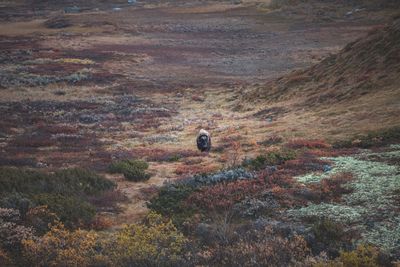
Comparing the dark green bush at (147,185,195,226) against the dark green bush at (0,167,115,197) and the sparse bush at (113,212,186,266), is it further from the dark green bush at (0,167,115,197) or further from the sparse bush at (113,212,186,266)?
the dark green bush at (0,167,115,197)

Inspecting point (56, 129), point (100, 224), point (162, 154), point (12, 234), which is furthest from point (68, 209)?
point (56, 129)

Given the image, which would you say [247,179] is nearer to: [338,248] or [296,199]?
[296,199]

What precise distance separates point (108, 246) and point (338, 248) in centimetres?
552

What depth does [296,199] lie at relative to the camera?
44.5 feet

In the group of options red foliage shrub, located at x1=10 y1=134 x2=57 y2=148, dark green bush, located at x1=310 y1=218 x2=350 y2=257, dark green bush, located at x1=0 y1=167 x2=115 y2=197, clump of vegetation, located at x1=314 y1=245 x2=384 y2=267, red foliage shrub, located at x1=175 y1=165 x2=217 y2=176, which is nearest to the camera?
clump of vegetation, located at x1=314 y1=245 x2=384 y2=267

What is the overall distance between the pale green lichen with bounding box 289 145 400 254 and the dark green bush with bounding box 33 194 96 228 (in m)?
6.27

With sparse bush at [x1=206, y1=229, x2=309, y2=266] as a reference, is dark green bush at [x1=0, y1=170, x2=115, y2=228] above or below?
below

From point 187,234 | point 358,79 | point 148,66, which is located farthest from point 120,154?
point 148,66

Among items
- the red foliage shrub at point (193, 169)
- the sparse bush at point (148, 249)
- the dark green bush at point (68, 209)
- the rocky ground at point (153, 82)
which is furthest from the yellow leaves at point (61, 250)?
the red foliage shrub at point (193, 169)

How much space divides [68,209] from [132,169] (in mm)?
6311

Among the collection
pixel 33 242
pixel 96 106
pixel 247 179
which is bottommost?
pixel 96 106

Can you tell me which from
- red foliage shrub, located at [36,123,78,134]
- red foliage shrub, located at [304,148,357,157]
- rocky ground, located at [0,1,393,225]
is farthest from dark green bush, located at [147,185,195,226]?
red foliage shrub, located at [36,123,78,134]

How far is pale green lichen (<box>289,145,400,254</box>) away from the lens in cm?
1069

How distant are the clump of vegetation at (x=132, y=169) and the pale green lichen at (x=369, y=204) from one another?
7267 millimetres
